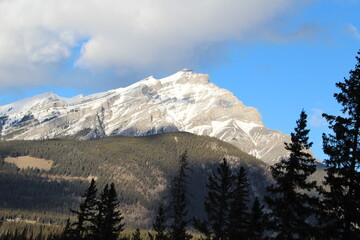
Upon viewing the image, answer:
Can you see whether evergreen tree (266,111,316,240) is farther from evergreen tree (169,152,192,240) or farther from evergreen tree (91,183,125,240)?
evergreen tree (91,183,125,240)

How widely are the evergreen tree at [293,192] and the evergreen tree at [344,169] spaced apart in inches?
134

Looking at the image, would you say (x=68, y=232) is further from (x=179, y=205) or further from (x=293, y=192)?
(x=293, y=192)

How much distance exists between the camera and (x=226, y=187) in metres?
42.1

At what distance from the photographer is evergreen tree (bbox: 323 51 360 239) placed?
2597 centimetres

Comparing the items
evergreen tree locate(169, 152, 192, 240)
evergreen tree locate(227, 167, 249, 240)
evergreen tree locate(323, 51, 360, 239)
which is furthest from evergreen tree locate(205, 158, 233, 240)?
evergreen tree locate(323, 51, 360, 239)

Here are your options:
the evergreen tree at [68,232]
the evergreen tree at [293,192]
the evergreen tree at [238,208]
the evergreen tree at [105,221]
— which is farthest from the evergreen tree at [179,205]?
the evergreen tree at [293,192]

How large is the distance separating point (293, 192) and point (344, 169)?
231 inches

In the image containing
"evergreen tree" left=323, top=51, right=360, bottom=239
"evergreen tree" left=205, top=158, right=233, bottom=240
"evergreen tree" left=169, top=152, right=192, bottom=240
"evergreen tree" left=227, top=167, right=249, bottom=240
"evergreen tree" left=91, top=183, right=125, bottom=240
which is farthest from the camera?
"evergreen tree" left=91, top=183, right=125, bottom=240

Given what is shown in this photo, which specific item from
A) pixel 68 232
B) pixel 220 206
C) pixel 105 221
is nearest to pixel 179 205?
pixel 220 206

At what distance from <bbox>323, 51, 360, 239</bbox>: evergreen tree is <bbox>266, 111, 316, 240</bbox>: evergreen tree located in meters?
3.40

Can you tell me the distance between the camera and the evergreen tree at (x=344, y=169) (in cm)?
2597

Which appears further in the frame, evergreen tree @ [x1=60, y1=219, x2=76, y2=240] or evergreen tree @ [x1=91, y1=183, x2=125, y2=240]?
evergreen tree @ [x1=91, y1=183, x2=125, y2=240]

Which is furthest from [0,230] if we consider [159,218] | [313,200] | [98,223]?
[313,200]

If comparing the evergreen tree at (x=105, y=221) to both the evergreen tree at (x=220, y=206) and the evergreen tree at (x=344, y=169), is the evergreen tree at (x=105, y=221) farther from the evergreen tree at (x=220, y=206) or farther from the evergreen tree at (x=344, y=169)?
the evergreen tree at (x=344, y=169)
